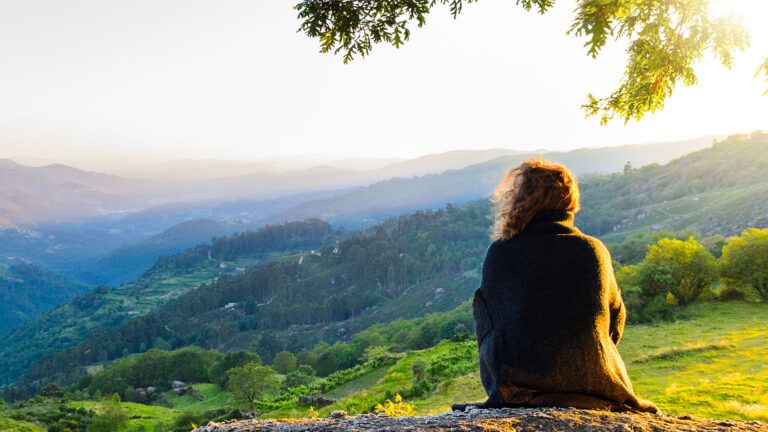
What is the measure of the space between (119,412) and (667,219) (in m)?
129

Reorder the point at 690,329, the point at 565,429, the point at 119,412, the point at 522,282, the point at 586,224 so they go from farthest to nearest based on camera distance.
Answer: the point at 586,224 → the point at 119,412 → the point at 690,329 → the point at 522,282 → the point at 565,429

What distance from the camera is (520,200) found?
5.10 m

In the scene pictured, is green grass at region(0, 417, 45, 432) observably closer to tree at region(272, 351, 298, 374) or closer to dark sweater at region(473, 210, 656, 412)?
tree at region(272, 351, 298, 374)

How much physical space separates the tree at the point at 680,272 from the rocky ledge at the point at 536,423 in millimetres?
27168

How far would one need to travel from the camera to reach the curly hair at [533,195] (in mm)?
5062

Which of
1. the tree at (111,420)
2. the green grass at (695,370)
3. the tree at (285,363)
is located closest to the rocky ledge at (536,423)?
the green grass at (695,370)

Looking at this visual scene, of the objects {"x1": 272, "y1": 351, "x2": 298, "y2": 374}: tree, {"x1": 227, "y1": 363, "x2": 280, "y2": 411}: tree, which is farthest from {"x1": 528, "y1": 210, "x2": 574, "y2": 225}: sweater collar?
{"x1": 272, "y1": 351, "x2": 298, "y2": 374}: tree

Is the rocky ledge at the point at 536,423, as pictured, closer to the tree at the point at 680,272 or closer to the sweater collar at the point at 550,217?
the sweater collar at the point at 550,217

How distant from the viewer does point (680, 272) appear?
97.2 ft

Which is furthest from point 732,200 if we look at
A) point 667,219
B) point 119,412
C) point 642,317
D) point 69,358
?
point 69,358

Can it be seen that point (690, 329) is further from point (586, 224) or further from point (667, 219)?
point (586, 224)

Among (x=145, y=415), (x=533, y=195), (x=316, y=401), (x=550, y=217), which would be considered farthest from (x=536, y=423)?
(x=145, y=415)

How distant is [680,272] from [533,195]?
3039 cm

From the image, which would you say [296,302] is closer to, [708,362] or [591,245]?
[708,362]
